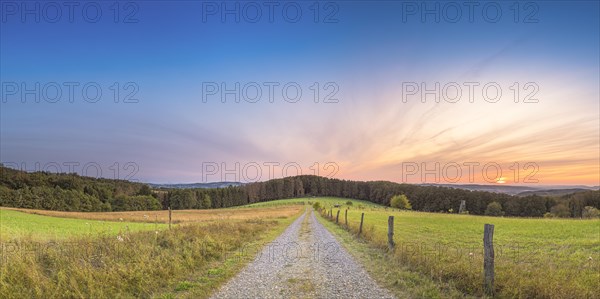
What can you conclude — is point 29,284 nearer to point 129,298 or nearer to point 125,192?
point 129,298

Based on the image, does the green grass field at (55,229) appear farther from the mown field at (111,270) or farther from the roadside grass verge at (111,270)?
the roadside grass verge at (111,270)

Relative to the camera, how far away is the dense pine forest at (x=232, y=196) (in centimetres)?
8750

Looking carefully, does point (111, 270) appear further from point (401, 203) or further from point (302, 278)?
point (401, 203)

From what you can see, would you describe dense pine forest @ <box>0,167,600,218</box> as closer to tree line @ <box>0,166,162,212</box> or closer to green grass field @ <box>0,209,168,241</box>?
tree line @ <box>0,166,162,212</box>

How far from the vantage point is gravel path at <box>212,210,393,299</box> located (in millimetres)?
8148

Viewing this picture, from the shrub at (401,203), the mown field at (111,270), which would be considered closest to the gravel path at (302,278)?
the mown field at (111,270)

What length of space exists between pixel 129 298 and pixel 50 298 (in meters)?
1.63

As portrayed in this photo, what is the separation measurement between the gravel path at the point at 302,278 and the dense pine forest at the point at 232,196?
96155 mm

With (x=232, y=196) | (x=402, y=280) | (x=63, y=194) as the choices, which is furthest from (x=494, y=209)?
(x=63, y=194)

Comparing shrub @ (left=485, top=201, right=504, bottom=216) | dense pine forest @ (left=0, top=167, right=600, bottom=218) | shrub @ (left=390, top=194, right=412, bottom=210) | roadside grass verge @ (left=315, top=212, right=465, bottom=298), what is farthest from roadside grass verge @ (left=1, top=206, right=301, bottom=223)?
shrub @ (left=485, top=201, right=504, bottom=216)

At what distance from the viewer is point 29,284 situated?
7898 mm

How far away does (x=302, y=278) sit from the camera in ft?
32.0

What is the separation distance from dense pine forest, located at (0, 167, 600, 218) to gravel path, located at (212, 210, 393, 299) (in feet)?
315

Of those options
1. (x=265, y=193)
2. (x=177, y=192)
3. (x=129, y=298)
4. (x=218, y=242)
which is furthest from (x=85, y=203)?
(x=129, y=298)
